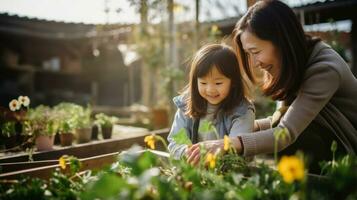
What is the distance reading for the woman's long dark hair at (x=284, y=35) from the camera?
6.41ft

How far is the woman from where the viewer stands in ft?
6.12

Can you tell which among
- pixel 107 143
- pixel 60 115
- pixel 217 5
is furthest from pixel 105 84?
pixel 107 143

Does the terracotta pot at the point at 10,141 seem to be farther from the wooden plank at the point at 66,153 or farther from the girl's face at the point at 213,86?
the girl's face at the point at 213,86

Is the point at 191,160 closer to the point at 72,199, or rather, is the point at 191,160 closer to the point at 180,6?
the point at 72,199

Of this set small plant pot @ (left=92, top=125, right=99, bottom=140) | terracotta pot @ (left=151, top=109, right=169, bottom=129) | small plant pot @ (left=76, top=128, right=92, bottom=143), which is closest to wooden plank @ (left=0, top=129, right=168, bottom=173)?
small plant pot @ (left=76, top=128, right=92, bottom=143)

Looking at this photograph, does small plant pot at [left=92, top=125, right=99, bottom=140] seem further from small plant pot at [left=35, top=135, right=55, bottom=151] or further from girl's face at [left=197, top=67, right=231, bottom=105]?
girl's face at [left=197, top=67, right=231, bottom=105]

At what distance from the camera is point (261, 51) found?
6.59 feet

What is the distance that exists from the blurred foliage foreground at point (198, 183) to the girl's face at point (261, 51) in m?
0.80

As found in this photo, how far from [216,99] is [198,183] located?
114cm

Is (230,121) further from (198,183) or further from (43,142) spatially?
(43,142)

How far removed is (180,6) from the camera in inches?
362

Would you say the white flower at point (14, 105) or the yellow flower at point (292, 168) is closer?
the yellow flower at point (292, 168)

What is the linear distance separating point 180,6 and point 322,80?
7700mm

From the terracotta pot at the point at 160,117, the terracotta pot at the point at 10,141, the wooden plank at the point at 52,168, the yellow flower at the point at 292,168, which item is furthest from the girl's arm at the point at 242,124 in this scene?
the terracotta pot at the point at 160,117
